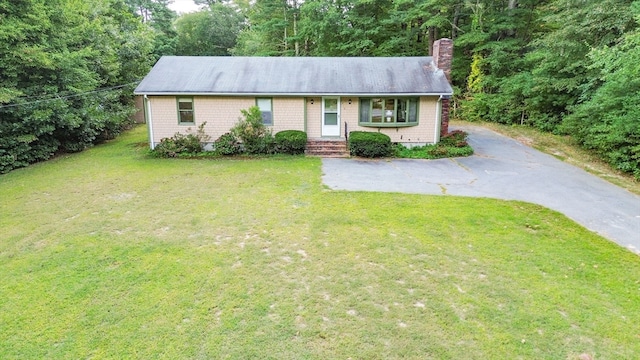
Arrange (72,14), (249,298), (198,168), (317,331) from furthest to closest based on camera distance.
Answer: (72,14) → (198,168) → (249,298) → (317,331)

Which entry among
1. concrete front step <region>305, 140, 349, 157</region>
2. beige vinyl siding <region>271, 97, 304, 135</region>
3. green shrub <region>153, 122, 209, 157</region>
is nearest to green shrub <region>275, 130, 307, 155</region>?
concrete front step <region>305, 140, 349, 157</region>

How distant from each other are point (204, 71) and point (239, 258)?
11376mm

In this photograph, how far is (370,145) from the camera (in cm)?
1332

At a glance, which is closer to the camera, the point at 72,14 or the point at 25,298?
the point at 25,298

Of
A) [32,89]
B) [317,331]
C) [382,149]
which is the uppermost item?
[32,89]

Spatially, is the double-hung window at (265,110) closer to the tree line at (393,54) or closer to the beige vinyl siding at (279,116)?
the beige vinyl siding at (279,116)

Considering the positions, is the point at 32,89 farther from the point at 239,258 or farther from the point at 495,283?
the point at 495,283

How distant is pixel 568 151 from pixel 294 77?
10.9 m

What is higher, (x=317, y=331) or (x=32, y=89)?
(x=32, y=89)

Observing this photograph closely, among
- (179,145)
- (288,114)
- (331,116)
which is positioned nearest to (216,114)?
(179,145)

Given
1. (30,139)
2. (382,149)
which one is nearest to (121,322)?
(382,149)

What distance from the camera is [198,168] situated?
12.1m

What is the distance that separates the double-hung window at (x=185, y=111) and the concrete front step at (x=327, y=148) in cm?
468

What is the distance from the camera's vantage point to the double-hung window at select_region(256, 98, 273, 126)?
14.4 meters
